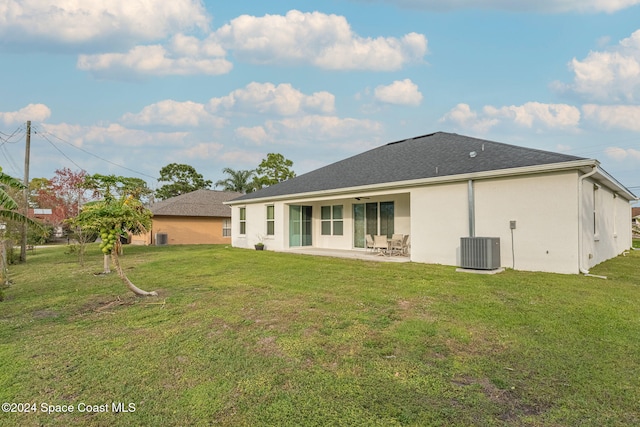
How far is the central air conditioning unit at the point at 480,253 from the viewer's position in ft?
28.9

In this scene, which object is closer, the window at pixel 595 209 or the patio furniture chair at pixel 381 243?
the window at pixel 595 209

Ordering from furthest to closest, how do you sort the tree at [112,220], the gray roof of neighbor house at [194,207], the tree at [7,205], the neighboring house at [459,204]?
1. the gray roof of neighbor house at [194,207]
2. the neighboring house at [459,204]
3. the tree at [7,205]
4. the tree at [112,220]

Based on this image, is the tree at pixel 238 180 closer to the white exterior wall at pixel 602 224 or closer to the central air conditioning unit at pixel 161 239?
the central air conditioning unit at pixel 161 239

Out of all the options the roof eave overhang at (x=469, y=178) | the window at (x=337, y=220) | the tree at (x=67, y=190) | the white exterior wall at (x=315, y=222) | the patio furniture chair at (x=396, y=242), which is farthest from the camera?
the tree at (x=67, y=190)

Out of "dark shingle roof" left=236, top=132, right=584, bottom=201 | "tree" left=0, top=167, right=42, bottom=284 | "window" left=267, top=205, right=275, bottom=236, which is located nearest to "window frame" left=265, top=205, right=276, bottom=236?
"window" left=267, top=205, right=275, bottom=236

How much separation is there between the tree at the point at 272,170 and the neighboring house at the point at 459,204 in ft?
66.7

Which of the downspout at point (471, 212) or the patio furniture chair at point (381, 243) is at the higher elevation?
the downspout at point (471, 212)

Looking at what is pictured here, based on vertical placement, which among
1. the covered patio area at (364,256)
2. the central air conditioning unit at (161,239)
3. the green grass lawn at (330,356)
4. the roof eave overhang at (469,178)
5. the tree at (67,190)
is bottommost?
the green grass lawn at (330,356)

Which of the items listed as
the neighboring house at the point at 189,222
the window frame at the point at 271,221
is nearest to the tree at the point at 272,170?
the neighboring house at the point at 189,222

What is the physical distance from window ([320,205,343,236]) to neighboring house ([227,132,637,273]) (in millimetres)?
51

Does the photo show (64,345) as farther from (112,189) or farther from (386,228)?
(386,228)

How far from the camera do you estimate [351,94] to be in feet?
63.9

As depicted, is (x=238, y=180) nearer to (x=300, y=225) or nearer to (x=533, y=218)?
(x=300, y=225)

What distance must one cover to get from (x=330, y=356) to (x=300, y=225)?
44.3 ft
